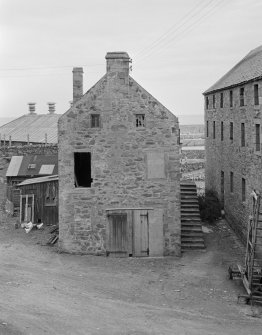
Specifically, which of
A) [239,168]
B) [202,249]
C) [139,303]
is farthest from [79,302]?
[239,168]

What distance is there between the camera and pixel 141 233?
20969 millimetres

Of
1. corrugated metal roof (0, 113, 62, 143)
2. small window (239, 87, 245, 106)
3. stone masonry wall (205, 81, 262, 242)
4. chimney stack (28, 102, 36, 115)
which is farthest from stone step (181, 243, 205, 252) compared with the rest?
chimney stack (28, 102, 36, 115)

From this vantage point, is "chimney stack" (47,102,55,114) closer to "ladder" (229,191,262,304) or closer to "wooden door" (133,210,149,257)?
"wooden door" (133,210,149,257)

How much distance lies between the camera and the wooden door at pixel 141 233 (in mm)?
20938

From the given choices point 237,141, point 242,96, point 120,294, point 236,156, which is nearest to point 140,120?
point 242,96

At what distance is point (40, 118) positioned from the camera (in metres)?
44.2

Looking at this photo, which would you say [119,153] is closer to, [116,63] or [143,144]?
[143,144]

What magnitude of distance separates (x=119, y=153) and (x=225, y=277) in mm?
6834

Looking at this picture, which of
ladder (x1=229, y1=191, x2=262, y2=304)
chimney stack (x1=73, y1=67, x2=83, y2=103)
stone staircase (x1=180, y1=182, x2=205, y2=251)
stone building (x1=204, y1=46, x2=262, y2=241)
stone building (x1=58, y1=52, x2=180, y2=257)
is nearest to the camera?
ladder (x1=229, y1=191, x2=262, y2=304)

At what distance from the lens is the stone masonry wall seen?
21.5 meters

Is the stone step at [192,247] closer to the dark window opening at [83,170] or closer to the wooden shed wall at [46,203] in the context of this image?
the dark window opening at [83,170]

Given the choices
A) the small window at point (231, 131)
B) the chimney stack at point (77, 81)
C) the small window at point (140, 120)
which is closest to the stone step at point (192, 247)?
the small window at point (140, 120)

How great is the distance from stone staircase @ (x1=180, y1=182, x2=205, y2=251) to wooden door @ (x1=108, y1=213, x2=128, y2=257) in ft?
9.55

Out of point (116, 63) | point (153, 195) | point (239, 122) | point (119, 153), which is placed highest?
point (116, 63)
